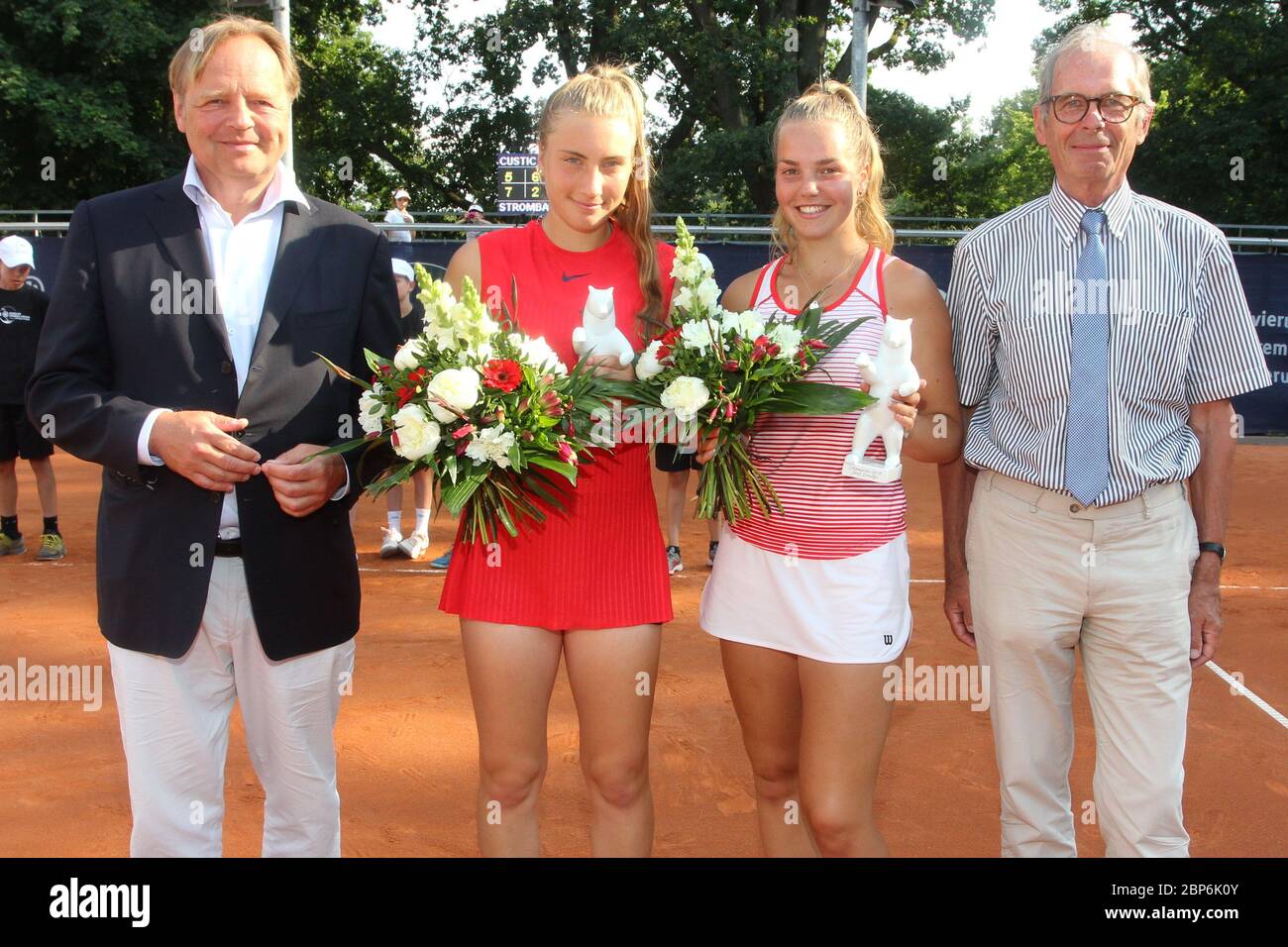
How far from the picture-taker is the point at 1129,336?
10.1 feet

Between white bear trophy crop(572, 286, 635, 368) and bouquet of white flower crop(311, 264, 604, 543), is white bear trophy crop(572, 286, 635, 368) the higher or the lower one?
the higher one

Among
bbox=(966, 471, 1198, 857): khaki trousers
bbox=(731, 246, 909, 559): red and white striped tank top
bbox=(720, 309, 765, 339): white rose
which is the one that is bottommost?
bbox=(966, 471, 1198, 857): khaki trousers

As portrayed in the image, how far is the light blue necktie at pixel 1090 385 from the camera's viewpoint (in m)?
3.05

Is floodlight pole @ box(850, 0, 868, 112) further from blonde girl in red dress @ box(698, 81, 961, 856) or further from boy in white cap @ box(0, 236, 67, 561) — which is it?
blonde girl in red dress @ box(698, 81, 961, 856)

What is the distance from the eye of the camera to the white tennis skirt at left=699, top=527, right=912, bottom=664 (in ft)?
9.93

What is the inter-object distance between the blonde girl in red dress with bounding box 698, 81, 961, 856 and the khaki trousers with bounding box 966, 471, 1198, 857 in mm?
300

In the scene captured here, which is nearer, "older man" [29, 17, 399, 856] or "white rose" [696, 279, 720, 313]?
"older man" [29, 17, 399, 856]

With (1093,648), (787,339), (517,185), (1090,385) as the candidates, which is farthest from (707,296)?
(517,185)

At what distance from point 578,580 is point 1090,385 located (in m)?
1.47

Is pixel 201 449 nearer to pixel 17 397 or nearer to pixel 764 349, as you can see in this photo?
pixel 764 349

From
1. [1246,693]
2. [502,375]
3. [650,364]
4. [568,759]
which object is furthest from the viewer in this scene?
[1246,693]

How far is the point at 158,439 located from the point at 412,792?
8.50 feet

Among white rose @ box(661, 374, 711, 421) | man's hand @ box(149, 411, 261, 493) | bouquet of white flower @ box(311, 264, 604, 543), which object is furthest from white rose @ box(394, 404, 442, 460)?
white rose @ box(661, 374, 711, 421)
